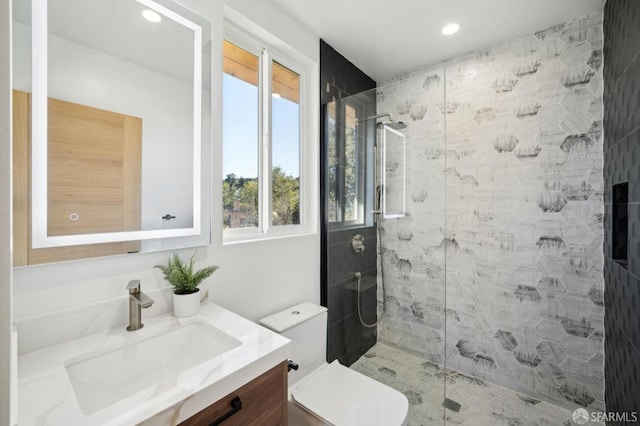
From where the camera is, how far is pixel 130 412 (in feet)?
2.11

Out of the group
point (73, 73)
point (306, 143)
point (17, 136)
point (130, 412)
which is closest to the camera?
point (130, 412)

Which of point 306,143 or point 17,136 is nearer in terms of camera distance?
point 17,136

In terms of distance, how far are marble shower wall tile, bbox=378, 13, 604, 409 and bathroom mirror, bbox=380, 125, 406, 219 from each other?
0.06m

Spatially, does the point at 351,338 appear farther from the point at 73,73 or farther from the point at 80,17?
the point at 80,17

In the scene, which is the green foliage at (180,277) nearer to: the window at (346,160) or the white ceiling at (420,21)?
the window at (346,160)

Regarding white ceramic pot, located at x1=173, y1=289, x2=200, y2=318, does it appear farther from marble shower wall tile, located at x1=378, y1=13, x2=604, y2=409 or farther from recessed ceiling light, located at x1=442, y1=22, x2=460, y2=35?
recessed ceiling light, located at x1=442, y1=22, x2=460, y2=35

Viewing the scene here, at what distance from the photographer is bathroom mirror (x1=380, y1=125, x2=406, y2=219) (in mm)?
1958

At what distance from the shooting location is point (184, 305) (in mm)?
1150

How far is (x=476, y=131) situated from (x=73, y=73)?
236cm

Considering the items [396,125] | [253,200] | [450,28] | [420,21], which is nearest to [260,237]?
[253,200]

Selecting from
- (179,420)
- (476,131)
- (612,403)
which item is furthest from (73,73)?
(612,403)

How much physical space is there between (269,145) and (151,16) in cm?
82

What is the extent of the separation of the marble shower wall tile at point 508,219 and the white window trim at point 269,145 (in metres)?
0.60

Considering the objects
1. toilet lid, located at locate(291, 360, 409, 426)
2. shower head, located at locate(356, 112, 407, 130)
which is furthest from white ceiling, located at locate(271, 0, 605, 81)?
toilet lid, located at locate(291, 360, 409, 426)
